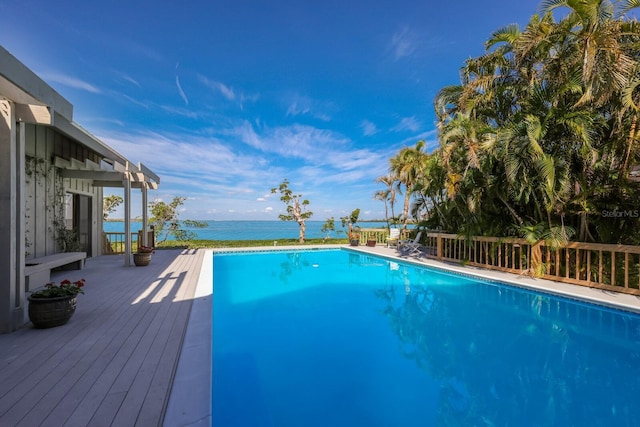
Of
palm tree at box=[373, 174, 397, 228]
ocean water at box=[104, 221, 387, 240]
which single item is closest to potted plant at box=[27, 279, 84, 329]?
ocean water at box=[104, 221, 387, 240]

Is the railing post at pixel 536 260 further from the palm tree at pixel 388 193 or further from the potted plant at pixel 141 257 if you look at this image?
the potted plant at pixel 141 257

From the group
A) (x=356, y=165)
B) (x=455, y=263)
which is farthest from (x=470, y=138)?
(x=356, y=165)

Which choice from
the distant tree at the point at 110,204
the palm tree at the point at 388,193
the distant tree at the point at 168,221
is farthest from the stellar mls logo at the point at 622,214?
the distant tree at the point at 110,204

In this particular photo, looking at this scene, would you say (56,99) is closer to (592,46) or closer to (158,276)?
(158,276)

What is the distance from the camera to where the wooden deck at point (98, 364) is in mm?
1890

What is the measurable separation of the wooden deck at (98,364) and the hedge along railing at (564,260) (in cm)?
727

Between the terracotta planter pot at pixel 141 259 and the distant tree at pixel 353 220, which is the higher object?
the distant tree at pixel 353 220

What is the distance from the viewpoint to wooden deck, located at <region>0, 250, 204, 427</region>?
1.89 meters

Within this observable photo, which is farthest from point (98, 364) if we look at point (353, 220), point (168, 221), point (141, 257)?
point (353, 220)

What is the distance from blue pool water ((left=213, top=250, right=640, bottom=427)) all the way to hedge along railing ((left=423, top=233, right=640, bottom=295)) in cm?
106

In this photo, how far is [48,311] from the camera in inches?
128

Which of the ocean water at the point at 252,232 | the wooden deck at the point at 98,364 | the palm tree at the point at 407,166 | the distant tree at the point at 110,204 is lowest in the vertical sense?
the ocean water at the point at 252,232

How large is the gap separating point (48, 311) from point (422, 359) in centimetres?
428

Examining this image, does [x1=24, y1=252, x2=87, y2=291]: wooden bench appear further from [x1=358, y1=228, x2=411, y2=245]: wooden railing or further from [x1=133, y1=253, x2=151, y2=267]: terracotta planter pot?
[x1=358, y1=228, x2=411, y2=245]: wooden railing
